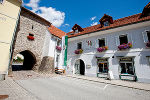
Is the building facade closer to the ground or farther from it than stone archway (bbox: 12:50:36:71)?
farther from it

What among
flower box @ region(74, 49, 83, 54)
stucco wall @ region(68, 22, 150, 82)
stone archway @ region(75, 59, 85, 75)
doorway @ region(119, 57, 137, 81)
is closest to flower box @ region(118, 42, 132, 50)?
stucco wall @ region(68, 22, 150, 82)

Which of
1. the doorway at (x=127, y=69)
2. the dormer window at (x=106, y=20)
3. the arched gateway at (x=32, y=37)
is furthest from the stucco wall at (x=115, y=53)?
the arched gateway at (x=32, y=37)

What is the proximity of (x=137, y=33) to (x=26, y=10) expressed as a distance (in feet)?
58.0

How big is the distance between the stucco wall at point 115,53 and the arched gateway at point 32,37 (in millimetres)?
6052

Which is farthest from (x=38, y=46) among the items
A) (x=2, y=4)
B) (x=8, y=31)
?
(x=2, y=4)

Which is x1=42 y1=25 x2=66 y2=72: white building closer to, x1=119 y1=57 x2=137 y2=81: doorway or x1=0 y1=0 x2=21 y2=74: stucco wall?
x1=0 y1=0 x2=21 y2=74: stucco wall

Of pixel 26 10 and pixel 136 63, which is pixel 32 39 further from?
pixel 136 63

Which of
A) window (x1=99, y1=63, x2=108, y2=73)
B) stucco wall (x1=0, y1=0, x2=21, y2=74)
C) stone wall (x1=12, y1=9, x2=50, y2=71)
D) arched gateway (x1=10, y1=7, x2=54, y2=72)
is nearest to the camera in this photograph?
stucco wall (x1=0, y1=0, x2=21, y2=74)

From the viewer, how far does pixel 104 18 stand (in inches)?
526

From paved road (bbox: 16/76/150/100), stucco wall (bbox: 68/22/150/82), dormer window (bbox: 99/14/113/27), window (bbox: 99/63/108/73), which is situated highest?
dormer window (bbox: 99/14/113/27)

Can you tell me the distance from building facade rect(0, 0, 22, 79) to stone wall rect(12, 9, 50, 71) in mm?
3717

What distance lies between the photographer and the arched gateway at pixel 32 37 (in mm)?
12741

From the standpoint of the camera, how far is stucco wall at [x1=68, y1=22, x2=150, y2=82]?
9.11 metres

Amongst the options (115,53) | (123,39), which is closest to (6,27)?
(115,53)
